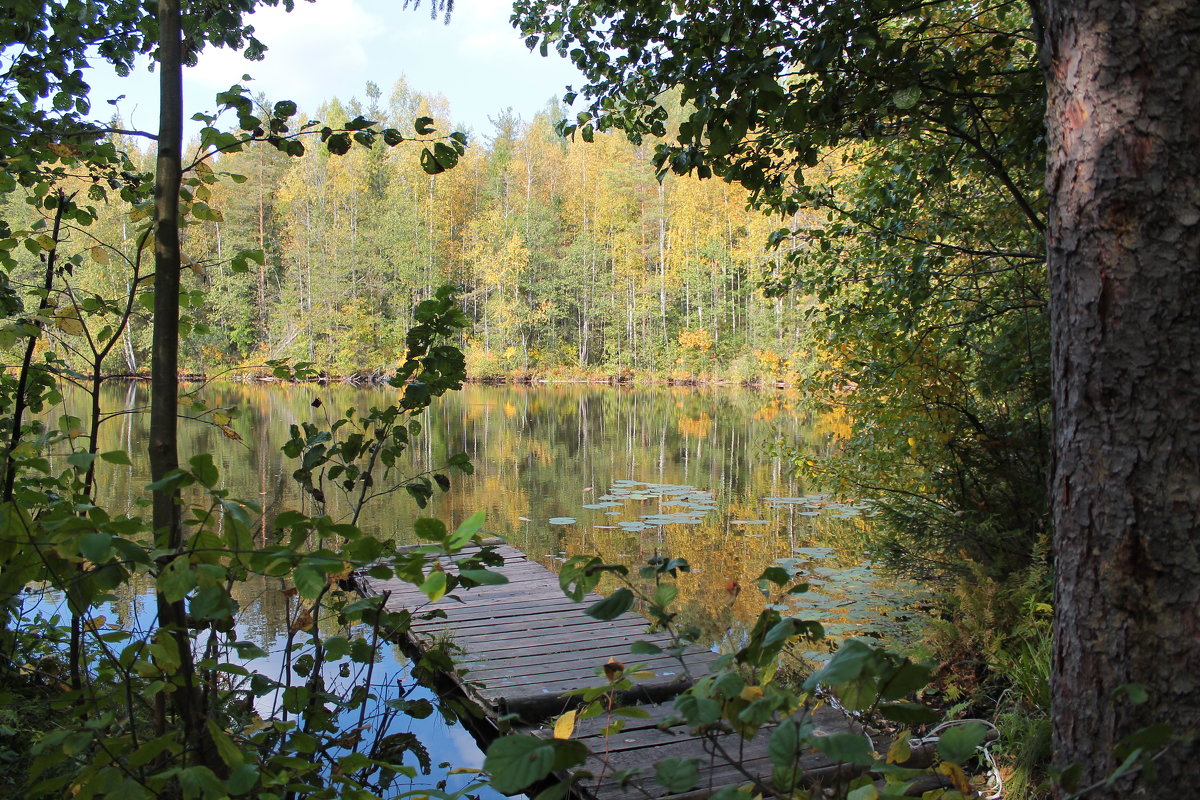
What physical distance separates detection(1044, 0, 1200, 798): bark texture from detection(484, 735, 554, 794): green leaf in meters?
0.87

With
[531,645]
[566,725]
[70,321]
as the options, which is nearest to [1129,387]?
[566,725]

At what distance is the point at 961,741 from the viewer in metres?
0.90

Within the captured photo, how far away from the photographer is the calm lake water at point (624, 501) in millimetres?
5340

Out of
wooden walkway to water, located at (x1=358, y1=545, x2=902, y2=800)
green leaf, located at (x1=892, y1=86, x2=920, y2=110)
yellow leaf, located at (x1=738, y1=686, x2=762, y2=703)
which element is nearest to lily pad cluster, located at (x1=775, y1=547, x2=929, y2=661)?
wooden walkway to water, located at (x1=358, y1=545, x2=902, y2=800)

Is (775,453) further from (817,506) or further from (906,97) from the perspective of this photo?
(817,506)

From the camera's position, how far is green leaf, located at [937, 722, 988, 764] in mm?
891

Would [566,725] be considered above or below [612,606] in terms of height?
below

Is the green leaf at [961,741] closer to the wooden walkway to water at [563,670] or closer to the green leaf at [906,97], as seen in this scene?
the wooden walkway to water at [563,670]

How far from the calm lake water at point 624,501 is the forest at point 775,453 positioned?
0.81 ft

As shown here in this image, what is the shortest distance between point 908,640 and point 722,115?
329 cm

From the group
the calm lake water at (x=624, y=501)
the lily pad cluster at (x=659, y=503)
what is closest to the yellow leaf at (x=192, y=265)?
the calm lake water at (x=624, y=501)

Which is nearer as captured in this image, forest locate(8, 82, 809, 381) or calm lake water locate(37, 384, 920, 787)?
calm lake water locate(37, 384, 920, 787)

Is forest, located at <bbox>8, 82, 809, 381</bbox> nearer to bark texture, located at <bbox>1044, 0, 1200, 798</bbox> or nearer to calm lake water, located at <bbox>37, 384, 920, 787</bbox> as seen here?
calm lake water, located at <bbox>37, 384, 920, 787</bbox>

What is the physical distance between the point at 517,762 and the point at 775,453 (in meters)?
4.95
